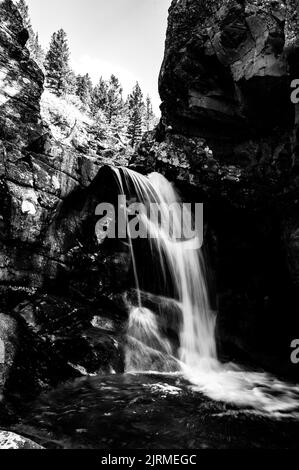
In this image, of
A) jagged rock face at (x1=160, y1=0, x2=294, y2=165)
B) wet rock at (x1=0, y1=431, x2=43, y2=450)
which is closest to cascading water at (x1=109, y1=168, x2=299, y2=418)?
jagged rock face at (x1=160, y1=0, x2=294, y2=165)

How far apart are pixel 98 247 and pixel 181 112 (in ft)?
26.6

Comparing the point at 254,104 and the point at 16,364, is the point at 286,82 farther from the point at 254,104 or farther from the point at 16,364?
the point at 16,364

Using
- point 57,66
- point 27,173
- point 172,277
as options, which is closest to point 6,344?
point 27,173

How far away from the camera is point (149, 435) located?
6.24 metres

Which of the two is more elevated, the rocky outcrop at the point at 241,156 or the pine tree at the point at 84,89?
the pine tree at the point at 84,89

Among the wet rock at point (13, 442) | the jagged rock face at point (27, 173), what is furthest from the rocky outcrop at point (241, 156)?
the wet rock at point (13, 442)

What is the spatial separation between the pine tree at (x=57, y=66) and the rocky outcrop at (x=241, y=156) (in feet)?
131

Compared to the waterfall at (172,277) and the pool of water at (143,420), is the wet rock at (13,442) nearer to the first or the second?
the pool of water at (143,420)

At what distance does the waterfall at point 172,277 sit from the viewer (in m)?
12.4

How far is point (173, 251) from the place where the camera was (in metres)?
14.9

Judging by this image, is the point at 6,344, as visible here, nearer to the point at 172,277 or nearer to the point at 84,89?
the point at 172,277

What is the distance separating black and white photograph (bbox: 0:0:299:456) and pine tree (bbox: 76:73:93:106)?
53.8m

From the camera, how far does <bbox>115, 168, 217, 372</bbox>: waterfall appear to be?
1245cm

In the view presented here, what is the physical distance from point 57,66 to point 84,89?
17.3m
